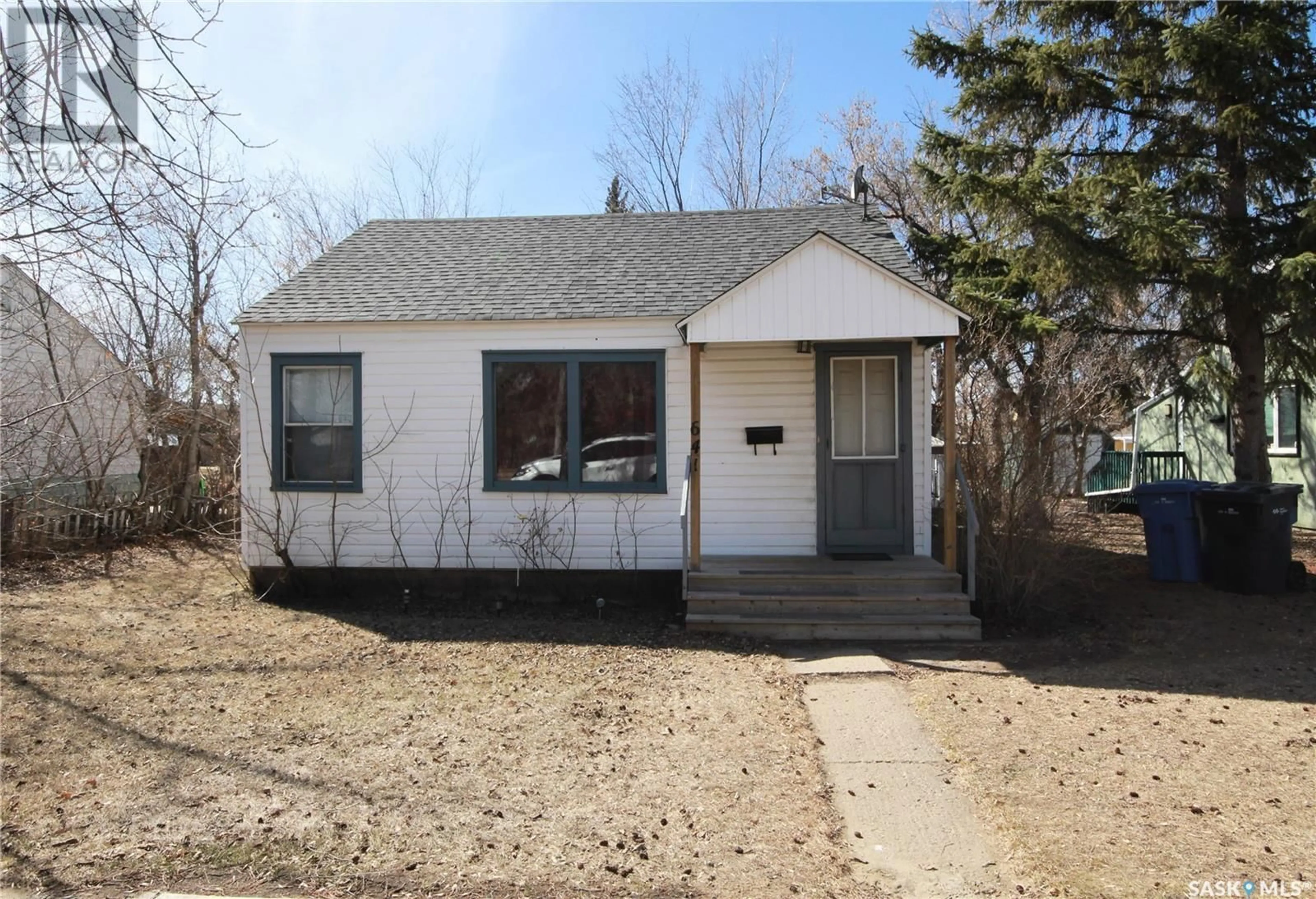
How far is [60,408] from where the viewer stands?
30.2ft

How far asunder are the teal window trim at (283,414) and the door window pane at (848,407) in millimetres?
5054

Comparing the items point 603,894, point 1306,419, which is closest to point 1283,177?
point 1306,419

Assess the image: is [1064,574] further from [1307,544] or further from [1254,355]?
[1307,544]

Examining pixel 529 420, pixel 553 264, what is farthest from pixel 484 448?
pixel 553 264

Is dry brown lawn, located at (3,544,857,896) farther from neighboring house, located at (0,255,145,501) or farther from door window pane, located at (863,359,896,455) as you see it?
neighboring house, located at (0,255,145,501)

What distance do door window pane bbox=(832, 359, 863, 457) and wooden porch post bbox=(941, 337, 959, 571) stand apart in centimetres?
90

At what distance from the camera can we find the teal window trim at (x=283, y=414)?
9211mm

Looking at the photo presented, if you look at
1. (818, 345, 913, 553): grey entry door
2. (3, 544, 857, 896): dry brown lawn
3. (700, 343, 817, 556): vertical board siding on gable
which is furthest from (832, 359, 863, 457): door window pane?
(3, 544, 857, 896): dry brown lawn

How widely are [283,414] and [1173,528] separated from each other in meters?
9.86

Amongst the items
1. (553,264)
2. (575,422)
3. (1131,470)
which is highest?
(553,264)

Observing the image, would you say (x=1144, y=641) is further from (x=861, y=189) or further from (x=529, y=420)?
(x=861, y=189)

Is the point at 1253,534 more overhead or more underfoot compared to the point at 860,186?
more underfoot

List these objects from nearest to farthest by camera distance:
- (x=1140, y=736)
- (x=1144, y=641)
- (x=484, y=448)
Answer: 1. (x=1140, y=736)
2. (x=1144, y=641)
3. (x=484, y=448)

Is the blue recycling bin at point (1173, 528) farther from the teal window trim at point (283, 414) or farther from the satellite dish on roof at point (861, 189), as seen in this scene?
the teal window trim at point (283, 414)
